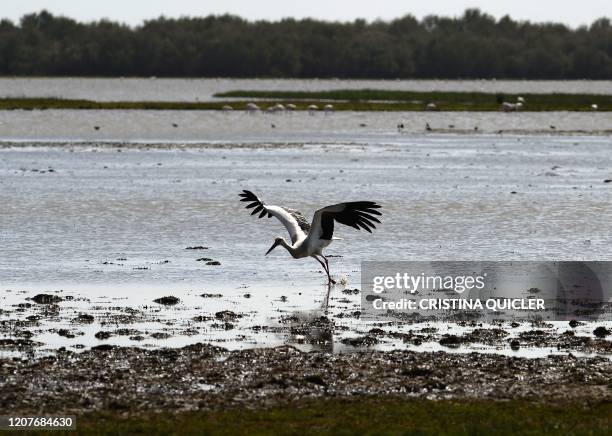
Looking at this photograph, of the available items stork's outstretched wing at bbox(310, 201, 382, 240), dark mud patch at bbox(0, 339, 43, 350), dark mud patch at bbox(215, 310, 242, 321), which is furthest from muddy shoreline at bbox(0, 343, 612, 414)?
stork's outstretched wing at bbox(310, 201, 382, 240)

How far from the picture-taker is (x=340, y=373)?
12.0m

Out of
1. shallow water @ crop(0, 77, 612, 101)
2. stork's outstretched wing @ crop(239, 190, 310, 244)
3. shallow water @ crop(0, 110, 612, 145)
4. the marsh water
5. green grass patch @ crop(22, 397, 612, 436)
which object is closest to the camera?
green grass patch @ crop(22, 397, 612, 436)

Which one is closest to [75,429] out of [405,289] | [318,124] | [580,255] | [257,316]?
[257,316]

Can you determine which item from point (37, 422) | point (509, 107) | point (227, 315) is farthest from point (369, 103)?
point (37, 422)

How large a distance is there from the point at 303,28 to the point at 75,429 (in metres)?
191

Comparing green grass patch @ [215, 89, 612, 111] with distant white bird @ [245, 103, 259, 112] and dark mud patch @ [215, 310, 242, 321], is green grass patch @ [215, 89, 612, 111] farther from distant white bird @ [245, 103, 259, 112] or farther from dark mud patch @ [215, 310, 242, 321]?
dark mud patch @ [215, 310, 242, 321]

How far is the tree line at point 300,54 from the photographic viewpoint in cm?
18362

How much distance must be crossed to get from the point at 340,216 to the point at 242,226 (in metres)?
7.69

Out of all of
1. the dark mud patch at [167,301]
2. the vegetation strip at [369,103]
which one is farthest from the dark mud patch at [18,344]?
the vegetation strip at [369,103]

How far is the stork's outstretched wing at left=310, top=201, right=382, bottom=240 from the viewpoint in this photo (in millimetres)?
16547

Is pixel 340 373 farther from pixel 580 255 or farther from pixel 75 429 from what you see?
pixel 580 255

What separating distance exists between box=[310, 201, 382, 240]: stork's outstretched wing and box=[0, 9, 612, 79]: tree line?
6555 inches

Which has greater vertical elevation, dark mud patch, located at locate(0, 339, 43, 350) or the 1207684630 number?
the 1207684630 number

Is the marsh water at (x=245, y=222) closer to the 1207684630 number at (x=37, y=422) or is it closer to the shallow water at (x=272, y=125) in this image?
the shallow water at (x=272, y=125)
